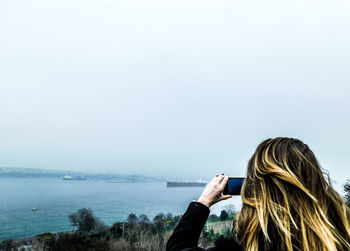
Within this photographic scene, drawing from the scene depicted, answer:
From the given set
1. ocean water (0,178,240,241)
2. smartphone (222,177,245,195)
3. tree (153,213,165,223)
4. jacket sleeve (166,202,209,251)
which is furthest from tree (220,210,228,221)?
jacket sleeve (166,202,209,251)

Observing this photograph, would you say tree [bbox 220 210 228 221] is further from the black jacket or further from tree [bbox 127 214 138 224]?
the black jacket

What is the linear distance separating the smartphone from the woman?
0.36ft

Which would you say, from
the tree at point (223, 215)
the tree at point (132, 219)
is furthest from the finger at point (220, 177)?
the tree at point (223, 215)

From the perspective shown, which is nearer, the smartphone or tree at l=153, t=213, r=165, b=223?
the smartphone

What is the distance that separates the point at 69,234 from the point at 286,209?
5547 millimetres

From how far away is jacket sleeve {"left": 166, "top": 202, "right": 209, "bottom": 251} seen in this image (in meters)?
1.11

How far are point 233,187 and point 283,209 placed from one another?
272mm

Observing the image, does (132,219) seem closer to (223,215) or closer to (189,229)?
(223,215)

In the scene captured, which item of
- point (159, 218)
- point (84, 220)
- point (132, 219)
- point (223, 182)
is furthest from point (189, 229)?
point (159, 218)

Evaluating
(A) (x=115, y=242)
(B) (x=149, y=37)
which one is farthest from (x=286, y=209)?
(B) (x=149, y=37)

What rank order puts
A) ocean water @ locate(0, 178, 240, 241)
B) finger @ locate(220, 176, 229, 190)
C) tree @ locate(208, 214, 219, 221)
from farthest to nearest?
1. tree @ locate(208, 214, 219, 221)
2. ocean water @ locate(0, 178, 240, 241)
3. finger @ locate(220, 176, 229, 190)

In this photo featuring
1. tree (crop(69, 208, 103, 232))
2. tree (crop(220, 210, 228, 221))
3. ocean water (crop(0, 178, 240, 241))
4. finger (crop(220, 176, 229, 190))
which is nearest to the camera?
finger (crop(220, 176, 229, 190))

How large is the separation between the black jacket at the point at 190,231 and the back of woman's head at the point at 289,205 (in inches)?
4.3

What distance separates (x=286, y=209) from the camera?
1054 mm
